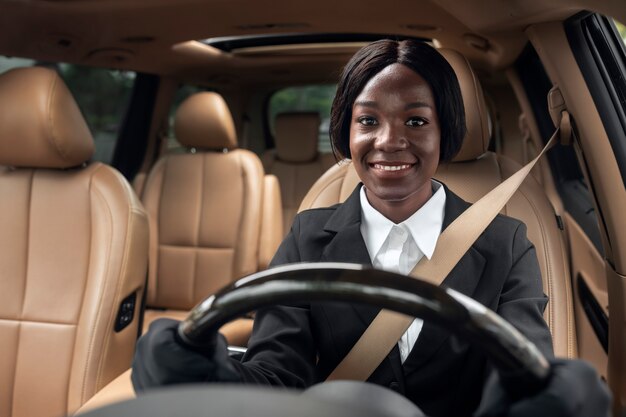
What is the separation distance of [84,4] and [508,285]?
5.72 ft

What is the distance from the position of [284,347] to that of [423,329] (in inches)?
9.8

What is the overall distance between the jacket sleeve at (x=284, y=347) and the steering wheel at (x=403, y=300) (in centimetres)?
44

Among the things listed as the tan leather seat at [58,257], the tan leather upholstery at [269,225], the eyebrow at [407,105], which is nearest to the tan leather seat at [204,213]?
the tan leather upholstery at [269,225]

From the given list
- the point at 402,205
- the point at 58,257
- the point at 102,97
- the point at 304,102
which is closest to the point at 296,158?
the point at 304,102

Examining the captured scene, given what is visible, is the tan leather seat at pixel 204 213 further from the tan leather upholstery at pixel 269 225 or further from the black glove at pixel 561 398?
the black glove at pixel 561 398

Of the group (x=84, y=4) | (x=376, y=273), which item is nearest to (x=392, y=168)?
(x=376, y=273)

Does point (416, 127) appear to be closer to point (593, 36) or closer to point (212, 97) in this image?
→ point (593, 36)

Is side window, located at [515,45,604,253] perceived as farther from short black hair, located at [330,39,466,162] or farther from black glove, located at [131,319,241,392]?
black glove, located at [131,319,241,392]

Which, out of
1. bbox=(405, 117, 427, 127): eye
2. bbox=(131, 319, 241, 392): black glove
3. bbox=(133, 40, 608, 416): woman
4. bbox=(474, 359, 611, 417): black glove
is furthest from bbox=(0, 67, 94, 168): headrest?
bbox=(474, 359, 611, 417): black glove

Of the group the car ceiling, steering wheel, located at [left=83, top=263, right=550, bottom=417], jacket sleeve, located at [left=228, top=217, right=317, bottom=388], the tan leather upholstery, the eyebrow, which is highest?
the car ceiling

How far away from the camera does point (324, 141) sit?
4434mm

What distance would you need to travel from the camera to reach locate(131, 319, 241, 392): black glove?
2.38 ft

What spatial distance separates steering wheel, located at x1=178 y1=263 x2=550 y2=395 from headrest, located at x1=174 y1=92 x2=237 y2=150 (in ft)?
8.26

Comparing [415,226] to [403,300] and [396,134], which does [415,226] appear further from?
[403,300]
